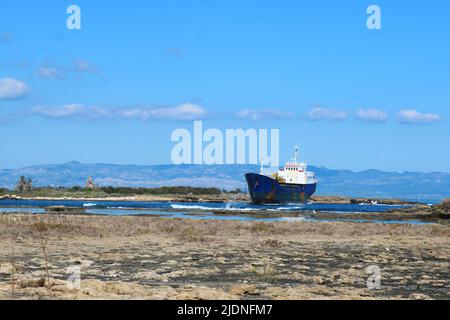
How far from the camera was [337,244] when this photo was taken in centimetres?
3122

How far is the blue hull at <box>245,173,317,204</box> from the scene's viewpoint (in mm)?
113250

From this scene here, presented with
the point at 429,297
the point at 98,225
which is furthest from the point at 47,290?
the point at 98,225

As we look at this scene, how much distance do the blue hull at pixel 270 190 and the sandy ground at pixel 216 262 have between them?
7349cm

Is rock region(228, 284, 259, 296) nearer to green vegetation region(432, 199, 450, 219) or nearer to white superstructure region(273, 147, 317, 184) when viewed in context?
green vegetation region(432, 199, 450, 219)

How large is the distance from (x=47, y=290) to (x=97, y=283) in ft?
5.34

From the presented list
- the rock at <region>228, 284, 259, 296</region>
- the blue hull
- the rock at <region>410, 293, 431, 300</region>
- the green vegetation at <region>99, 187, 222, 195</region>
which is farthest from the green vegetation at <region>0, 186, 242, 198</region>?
the rock at <region>410, 293, 431, 300</region>

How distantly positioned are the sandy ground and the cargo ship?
2910 inches

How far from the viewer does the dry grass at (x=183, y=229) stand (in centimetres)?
3266

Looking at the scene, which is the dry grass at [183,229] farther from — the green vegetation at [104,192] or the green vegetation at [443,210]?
the green vegetation at [104,192]

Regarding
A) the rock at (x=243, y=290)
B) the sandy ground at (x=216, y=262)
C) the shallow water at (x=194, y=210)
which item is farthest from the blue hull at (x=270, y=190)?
the rock at (x=243, y=290)

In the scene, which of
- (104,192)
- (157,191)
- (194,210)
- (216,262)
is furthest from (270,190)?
(216,262)
